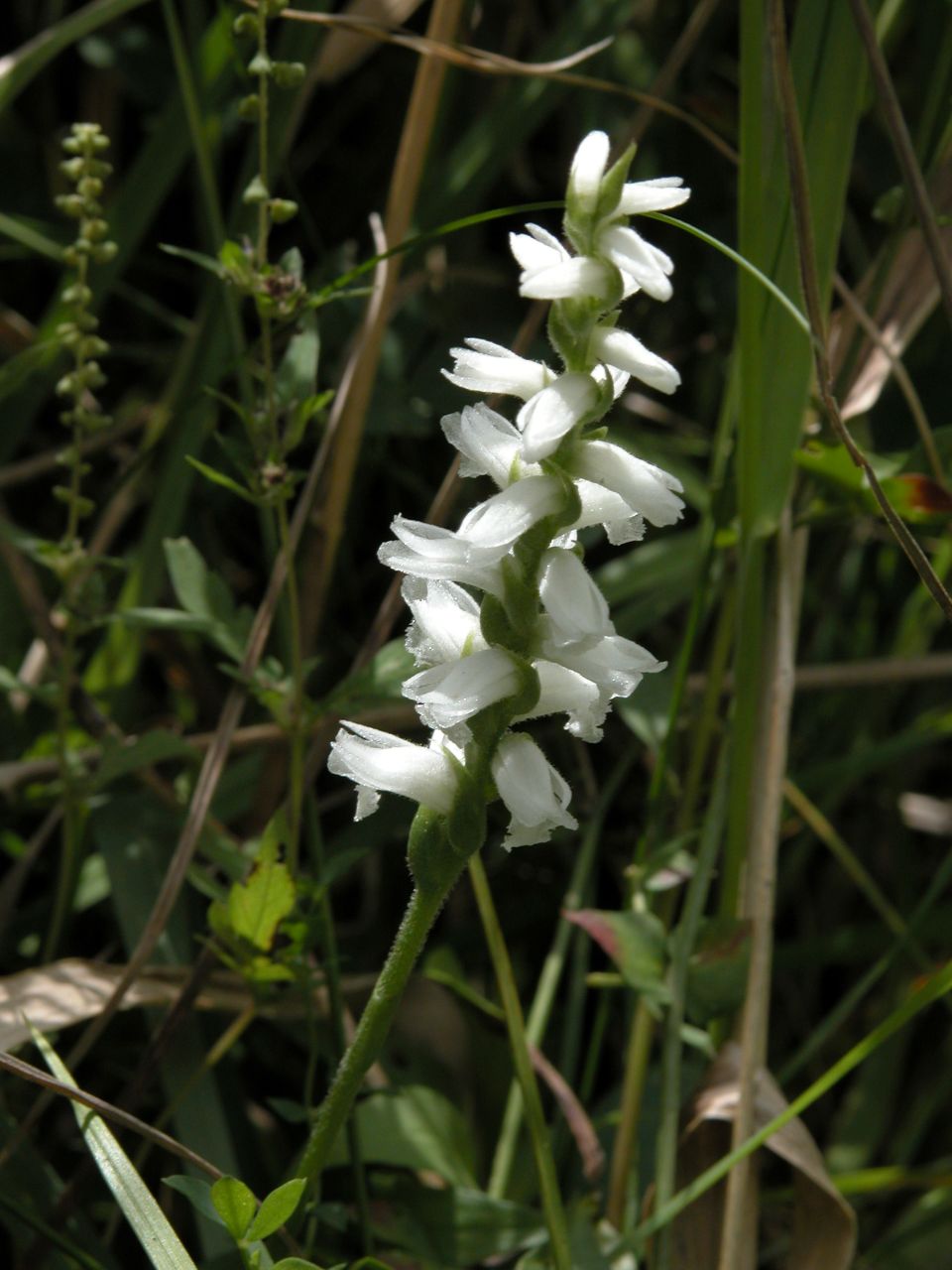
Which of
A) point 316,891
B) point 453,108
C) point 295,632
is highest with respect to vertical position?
point 453,108

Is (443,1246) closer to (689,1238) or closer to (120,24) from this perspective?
(689,1238)

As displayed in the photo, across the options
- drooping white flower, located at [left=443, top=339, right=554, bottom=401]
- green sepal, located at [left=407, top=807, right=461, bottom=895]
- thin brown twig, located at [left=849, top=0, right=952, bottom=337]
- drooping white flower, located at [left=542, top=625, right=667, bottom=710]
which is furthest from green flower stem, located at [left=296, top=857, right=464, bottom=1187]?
thin brown twig, located at [left=849, top=0, right=952, bottom=337]

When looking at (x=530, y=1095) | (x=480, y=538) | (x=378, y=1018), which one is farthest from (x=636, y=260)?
(x=530, y=1095)

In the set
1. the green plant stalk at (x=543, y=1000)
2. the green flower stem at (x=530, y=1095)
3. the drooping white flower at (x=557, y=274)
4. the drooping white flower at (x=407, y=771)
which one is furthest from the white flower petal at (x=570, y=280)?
the green plant stalk at (x=543, y=1000)

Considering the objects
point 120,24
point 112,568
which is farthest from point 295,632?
point 120,24

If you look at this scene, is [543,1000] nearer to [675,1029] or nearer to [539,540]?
[675,1029]

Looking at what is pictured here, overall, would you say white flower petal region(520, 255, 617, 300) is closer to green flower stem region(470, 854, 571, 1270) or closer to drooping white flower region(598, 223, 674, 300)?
drooping white flower region(598, 223, 674, 300)
